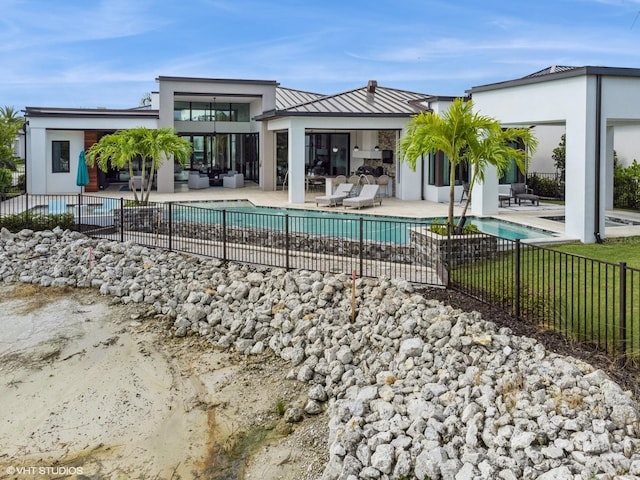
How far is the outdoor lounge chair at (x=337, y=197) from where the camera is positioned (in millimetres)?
21812

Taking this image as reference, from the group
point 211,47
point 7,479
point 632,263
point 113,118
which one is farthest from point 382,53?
point 7,479

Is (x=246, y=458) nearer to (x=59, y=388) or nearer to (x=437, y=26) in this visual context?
(x=59, y=388)

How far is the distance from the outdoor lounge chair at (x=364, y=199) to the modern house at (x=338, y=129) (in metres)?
2.70

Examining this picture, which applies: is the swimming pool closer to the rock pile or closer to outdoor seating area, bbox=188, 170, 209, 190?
the rock pile

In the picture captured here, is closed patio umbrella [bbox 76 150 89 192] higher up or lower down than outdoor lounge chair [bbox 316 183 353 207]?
higher up

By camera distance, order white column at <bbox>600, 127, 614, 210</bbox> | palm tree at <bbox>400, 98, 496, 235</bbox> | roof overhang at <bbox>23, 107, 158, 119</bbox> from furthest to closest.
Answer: roof overhang at <bbox>23, 107, 158, 119</bbox>
white column at <bbox>600, 127, 614, 210</bbox>
palm tree at <bbox>400, 98, 496, 235</bbox>

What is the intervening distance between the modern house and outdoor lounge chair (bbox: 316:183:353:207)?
1456 mm

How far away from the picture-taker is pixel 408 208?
69.8 feet

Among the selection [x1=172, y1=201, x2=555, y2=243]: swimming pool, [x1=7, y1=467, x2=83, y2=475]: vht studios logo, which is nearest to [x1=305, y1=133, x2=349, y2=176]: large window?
[x1=172, y1=201, x2=555, y2=243]: swimming pool

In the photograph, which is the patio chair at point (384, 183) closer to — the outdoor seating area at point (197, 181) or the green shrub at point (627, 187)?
the green shrub at point (627, 187)

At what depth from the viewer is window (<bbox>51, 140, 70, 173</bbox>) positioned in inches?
1104

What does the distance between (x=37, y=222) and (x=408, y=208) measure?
11.9m

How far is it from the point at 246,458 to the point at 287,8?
49.3 feet

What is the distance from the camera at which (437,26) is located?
23.8m
